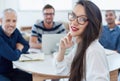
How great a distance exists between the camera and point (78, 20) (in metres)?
1.42

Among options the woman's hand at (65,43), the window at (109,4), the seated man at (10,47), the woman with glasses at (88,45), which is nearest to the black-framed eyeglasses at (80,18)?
the woman with glasses at (88,45)

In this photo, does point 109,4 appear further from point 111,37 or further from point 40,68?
point 40,68

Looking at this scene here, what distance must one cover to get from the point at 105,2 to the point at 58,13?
1239mm

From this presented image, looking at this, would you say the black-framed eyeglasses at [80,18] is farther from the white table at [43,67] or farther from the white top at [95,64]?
the white table at [43,67]

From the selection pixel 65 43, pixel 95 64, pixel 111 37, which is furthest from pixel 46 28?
pixel 95 64

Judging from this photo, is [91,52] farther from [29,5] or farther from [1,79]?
[29,5]

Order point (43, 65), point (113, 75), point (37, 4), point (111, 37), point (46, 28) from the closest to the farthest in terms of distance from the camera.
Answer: point (113, 75) → point (43, 65) → point (111, 37) → point (46, 28) → point (37, 4)

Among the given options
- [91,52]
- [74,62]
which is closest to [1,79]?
[74,62]

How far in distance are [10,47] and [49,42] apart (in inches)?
20.6

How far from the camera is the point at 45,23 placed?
339cm

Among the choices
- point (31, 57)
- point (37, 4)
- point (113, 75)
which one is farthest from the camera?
point (37, 4)

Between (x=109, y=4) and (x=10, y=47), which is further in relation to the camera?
(x=109, y=4)

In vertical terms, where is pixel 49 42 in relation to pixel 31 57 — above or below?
above

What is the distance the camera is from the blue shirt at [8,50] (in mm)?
2158
